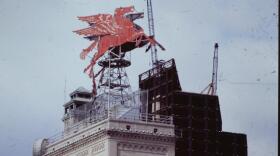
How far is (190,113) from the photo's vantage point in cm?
17312

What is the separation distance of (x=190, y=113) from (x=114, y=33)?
135 ft

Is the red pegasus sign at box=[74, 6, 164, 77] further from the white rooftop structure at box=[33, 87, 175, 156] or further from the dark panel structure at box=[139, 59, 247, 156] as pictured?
the dark panel structure at box=[139, 59, 247, 156]

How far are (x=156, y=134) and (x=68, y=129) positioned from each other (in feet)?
72.3

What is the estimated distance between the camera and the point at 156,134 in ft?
422

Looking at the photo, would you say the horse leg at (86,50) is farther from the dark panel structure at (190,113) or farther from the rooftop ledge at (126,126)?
the dark panel structure at (190,113)

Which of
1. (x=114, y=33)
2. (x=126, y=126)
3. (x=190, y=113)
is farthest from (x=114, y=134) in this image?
(x=190, y=113)

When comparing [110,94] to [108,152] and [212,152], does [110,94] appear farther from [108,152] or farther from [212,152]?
[212,152]

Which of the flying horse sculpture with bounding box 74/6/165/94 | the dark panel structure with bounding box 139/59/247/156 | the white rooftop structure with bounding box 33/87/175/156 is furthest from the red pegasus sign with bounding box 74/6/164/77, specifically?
the dark panel structure with bounding box 139/59/247/156

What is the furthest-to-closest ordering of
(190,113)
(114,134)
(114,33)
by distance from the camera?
(190,113) → (114,33) → (114,134)

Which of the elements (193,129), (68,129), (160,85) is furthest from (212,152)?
(68,129)

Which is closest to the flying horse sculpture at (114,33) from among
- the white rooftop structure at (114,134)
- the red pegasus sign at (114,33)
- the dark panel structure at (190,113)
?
the red pegasus sign at (114,33)

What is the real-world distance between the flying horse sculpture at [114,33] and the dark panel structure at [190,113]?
1208 inches

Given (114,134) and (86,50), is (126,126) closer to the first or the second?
(114,134)

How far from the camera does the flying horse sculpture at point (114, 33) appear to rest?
5374 inches
